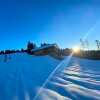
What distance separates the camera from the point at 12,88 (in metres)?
6.76

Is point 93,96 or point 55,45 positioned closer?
point 93,96

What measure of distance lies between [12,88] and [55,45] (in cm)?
2970

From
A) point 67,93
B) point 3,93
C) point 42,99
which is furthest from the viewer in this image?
point 3,93

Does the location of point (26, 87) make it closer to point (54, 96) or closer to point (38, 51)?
point (54, 96)

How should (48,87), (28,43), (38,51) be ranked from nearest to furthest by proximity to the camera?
1. (48,87)
2. (38,51)
3. (28,43)

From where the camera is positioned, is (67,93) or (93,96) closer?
(93,96)

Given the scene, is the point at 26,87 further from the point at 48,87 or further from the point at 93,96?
the point at 93,96

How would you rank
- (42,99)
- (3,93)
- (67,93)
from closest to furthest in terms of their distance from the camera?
(42,99) < (67,93) < (3,93)

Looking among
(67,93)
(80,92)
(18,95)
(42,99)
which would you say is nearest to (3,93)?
(18,95)

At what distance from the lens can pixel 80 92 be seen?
5.78m

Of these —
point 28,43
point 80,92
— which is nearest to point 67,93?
point 80,92

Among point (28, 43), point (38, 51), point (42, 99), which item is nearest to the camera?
point (42, 99)

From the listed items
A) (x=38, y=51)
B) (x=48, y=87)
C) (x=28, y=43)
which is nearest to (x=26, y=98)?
(x=48, y=87)

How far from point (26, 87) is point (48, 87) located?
2.61 ft
